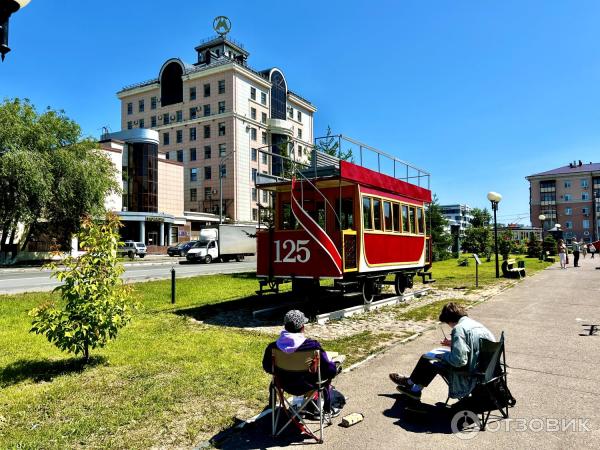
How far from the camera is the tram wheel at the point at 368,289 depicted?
12.8 meters

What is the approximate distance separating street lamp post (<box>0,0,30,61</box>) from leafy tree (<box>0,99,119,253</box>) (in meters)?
30.0

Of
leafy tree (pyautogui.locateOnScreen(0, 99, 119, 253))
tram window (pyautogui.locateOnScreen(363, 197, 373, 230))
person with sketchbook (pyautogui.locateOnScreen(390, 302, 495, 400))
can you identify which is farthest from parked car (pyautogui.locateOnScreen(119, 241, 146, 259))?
person with sketchbook (pyautogui.locateOnScreen(390, 302, 495, 400))

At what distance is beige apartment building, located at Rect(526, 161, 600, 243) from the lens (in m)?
99.1

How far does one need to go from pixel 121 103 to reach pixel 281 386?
82179 mm

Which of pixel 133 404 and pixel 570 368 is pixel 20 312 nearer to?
pixel 133 404

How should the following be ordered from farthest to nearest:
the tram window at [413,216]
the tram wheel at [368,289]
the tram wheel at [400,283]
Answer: the tram window at [413,216], the tram wheel at [400,283], the tram wheel at [368,289]

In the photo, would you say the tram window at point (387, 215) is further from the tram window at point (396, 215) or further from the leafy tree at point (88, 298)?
the leafy tree at point (88, 298)

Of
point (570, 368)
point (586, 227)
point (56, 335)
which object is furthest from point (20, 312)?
point (586, 227)

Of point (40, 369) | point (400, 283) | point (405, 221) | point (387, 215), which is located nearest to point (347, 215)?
point (387, 215)

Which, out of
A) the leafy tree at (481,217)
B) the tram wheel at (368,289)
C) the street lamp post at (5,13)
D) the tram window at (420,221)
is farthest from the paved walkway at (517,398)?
the leafy tree at (481,217)

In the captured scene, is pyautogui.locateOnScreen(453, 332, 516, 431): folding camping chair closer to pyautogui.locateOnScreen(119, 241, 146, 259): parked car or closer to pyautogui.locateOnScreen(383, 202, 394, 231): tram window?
pyautogui.locateOnScreen(383, 202, 394, 231): tram window

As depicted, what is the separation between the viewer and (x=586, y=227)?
102 m

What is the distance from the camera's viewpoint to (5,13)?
12.3 ft

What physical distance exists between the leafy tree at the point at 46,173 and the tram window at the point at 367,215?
25.0m
